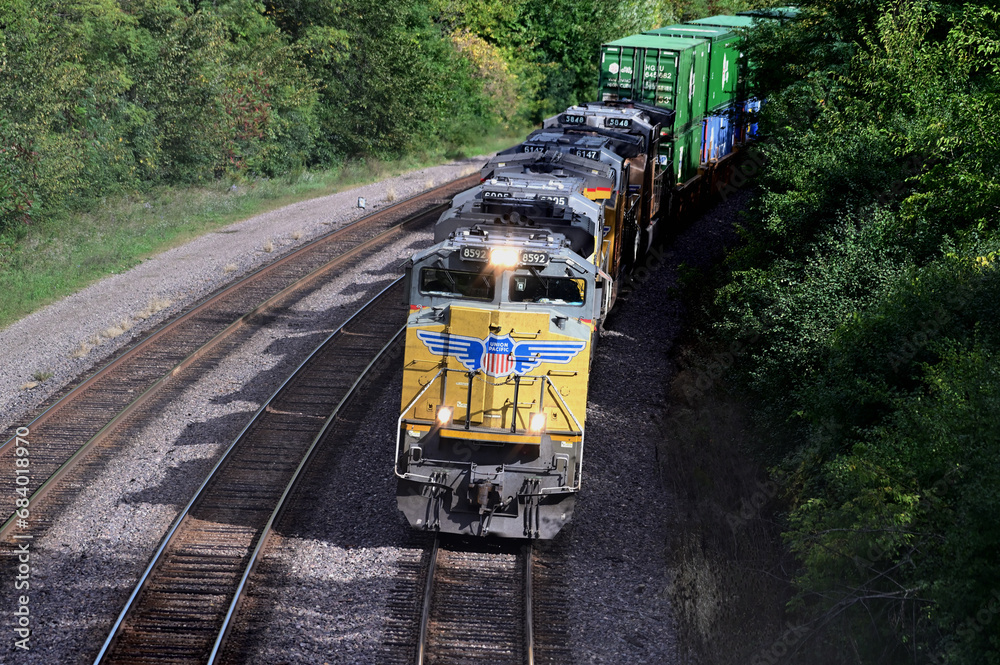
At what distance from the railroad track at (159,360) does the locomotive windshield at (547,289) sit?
7.07 meters

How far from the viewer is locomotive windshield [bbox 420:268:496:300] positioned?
38.2ft

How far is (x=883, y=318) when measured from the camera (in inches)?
430

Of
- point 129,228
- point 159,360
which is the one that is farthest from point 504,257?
point 129,228

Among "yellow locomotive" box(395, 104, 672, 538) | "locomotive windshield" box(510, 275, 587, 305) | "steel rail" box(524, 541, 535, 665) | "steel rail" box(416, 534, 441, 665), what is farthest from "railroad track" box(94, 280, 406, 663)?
"locomotive windshield" box(510, 275, 587, 305)

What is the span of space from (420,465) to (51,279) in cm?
1670

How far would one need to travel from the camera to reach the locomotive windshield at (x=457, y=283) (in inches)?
459

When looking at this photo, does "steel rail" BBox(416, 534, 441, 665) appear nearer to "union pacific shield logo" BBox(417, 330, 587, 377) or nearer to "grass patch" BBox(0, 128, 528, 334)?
"union pacific shield logo" BBox(417, 330, 587, 377)

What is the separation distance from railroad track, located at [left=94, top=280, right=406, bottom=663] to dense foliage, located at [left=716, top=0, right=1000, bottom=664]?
Result: 6.49 metres

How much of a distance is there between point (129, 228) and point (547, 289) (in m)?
21.8

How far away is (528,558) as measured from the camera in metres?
11.5

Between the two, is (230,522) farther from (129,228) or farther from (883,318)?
(129,228)

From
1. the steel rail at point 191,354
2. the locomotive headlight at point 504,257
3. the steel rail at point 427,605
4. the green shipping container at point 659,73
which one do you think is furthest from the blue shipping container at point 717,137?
the steel rail at point 427,605

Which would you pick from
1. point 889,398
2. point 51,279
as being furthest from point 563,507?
point 51,279

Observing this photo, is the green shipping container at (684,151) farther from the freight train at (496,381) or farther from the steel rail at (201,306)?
the freight train at (496,381)
